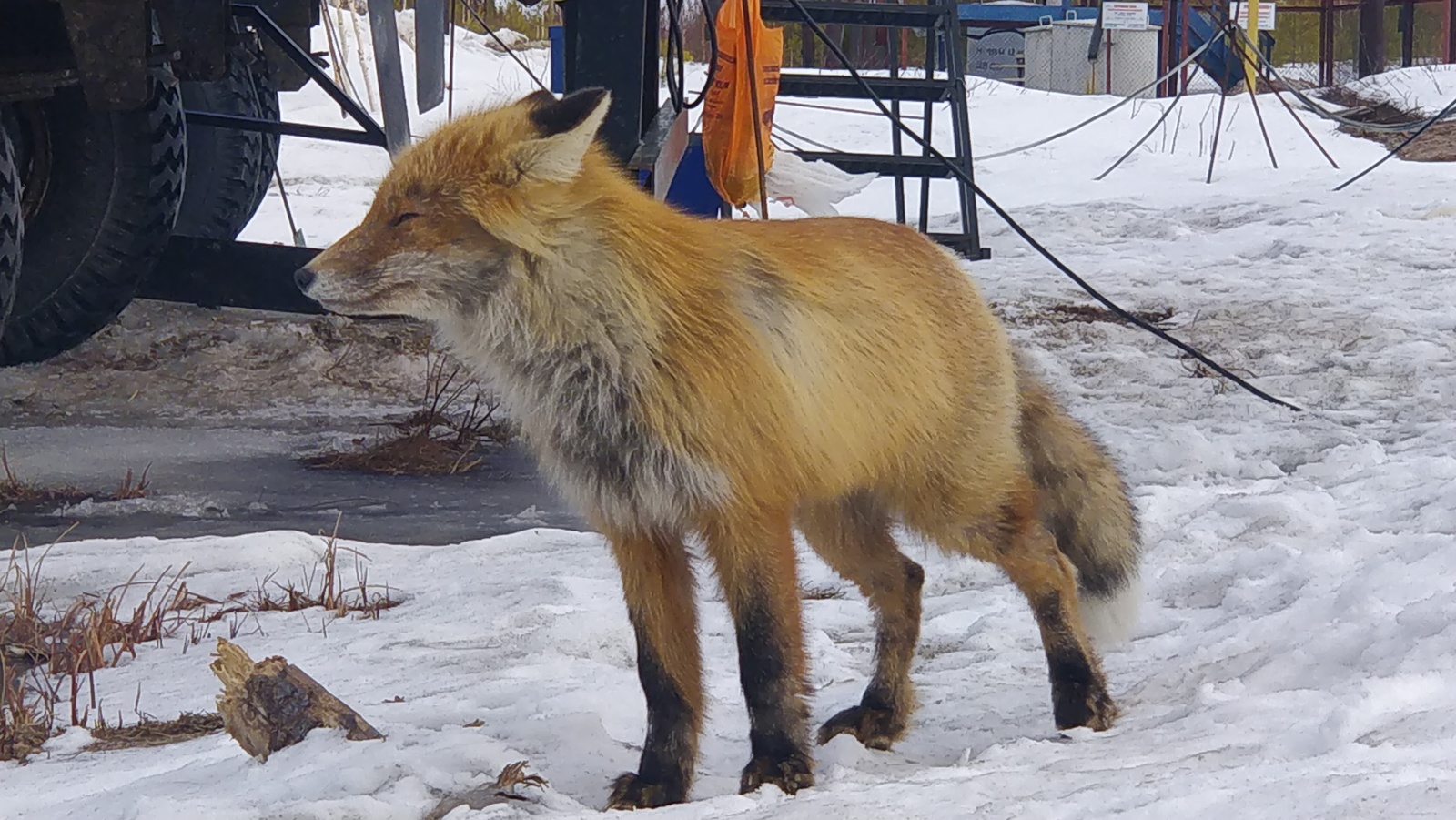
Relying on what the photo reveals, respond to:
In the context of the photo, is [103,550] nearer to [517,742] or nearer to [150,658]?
[150,658]

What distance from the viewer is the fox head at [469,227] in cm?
273

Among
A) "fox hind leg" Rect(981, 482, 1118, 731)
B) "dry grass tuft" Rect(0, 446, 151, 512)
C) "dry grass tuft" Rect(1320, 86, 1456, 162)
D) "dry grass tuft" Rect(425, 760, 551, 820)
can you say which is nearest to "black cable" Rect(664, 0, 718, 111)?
"dry grass tuft" Rect(0, 446, 151, 512)

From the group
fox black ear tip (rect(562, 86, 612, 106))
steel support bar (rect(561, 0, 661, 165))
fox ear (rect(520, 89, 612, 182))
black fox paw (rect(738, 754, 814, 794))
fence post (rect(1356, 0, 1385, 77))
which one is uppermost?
fence post (rect(1356, 0, 1385, 77))

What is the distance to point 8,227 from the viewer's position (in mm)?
4547

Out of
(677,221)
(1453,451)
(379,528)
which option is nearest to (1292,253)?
(1453,451)

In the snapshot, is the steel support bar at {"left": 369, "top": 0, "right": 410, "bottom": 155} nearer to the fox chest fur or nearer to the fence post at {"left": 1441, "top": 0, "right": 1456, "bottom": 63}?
the fox chest fur

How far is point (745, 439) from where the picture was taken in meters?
2.75

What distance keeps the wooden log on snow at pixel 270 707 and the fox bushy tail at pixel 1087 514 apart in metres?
1.72

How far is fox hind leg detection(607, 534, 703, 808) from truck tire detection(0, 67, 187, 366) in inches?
140

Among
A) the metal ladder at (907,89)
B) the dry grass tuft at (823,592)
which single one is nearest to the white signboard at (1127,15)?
the metal ladder at (907,89)

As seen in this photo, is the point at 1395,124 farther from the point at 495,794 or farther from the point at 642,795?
the point at 495,794

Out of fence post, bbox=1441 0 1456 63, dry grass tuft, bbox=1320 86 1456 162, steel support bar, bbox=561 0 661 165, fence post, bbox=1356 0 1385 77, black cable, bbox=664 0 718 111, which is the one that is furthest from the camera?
fence post, bbox=1441 0 1456 63

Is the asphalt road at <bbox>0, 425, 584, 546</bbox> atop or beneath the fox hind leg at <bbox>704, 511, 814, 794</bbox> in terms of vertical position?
beneath

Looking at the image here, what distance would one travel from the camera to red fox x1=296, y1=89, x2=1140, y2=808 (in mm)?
2744
